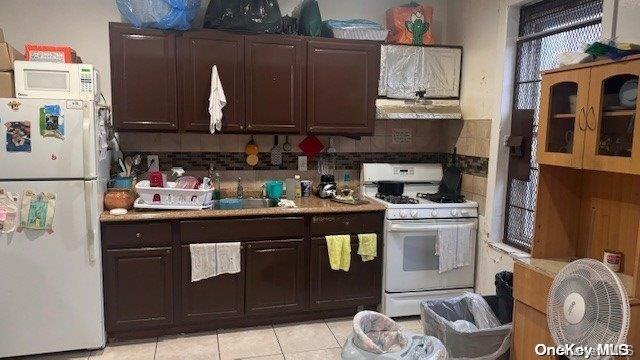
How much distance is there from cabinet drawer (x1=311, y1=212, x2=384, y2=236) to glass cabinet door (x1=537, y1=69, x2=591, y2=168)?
1.26m

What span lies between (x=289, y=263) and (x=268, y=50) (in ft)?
4.95

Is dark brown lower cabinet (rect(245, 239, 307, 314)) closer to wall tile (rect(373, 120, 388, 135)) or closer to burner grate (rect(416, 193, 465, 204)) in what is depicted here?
burner grate (rect(416, 193, 465, 204))

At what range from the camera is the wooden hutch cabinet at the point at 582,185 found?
176 cm

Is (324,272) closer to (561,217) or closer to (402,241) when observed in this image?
(402,241)

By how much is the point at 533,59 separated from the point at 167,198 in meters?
2.59

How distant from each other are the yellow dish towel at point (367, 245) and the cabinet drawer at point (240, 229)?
17.0 inches

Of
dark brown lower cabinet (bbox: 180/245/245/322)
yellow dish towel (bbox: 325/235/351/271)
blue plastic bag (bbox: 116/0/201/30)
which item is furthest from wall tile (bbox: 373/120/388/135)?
blue plastic bag (bbox: 116/0/201/30)

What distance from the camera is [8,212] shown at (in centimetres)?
243

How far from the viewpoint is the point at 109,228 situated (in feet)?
8.78

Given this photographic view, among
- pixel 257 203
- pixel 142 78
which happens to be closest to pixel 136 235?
pixel 257 203

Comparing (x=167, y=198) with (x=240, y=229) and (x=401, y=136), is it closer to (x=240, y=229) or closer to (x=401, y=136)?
(x=240, y=229)

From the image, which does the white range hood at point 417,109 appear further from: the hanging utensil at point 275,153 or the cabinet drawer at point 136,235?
the cabinet drawer at point 136,235

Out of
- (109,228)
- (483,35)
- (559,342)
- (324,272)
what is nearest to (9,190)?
(109,228)

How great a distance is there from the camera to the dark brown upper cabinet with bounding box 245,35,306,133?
3033 millimetres
